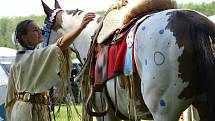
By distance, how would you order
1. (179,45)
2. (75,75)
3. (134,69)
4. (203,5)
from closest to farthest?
(179,45) < (134,69) < (75,75) < (203,5)

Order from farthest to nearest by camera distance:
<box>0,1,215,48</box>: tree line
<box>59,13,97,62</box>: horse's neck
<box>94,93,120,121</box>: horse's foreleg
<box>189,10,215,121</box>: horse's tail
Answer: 1. <box>0,1,215,48</box>: tree line
2. <box>59,13,97,62</box>: horse's neck
3. <box>94,93,120,121</box>: horse's foreleg
4. <box>189,10,215,121</box>: horse's tail

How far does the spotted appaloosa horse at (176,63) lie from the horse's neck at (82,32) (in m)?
1.29

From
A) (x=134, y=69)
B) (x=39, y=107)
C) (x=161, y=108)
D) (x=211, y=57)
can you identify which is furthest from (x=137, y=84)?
(x=39, y=107)

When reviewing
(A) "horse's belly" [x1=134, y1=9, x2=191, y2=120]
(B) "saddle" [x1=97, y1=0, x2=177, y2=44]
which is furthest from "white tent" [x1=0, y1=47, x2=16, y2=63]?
(A) "horse's belly" [x1=134, y1=9, x2=191, y2=120]

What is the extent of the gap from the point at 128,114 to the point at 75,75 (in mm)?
999

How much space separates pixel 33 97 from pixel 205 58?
1638 mm

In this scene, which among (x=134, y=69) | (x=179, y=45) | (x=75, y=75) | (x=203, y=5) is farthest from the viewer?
(x=203, y=5)

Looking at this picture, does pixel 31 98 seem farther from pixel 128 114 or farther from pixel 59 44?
pixel 128 114

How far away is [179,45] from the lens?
328cm

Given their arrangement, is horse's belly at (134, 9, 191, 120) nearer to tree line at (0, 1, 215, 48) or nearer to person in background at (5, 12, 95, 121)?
person in background at (5, 12, 95, 121)

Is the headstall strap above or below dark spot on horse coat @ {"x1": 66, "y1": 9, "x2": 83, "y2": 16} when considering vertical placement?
below

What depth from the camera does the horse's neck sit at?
481cm

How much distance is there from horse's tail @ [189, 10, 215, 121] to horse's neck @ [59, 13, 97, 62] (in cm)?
165

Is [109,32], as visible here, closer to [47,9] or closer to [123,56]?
[123,56]
